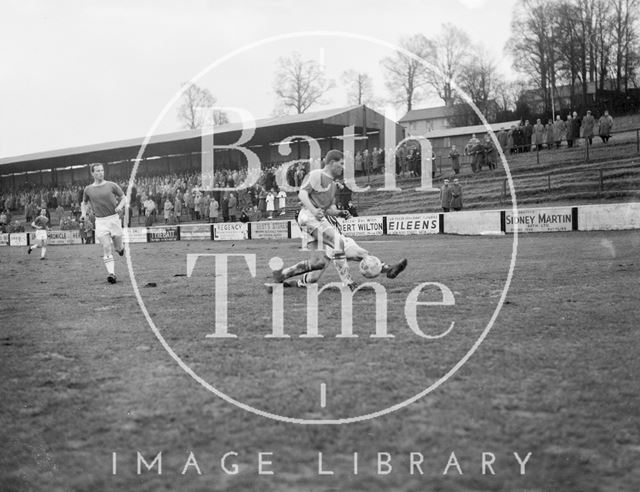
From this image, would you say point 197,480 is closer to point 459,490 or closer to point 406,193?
point 459,490

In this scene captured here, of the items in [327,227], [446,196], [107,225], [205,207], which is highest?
[205,207]

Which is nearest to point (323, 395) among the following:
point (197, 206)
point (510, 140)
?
point (510, 140)

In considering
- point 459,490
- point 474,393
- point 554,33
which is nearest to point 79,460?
point 459,490

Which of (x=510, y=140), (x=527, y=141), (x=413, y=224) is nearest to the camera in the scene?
(x=413, y=224)

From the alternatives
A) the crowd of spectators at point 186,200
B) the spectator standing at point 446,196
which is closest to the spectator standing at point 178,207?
the crowd of spectators at point 186,200

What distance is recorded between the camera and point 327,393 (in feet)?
13.9

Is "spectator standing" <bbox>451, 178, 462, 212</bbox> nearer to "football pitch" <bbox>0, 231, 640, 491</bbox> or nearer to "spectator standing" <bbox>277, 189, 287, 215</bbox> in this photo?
"spectator standing" <bbox>277, 189, 287, 215</bbox>

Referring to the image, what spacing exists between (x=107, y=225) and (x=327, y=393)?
9.14m

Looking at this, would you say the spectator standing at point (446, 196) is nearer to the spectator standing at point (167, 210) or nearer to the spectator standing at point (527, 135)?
the spectator standing at point (527, 135)

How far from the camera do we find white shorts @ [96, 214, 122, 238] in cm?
1240

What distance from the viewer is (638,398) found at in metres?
4.06

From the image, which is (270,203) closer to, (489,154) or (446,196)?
(446,196)

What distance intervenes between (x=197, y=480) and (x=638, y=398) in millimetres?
2570

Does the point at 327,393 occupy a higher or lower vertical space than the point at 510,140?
lower
